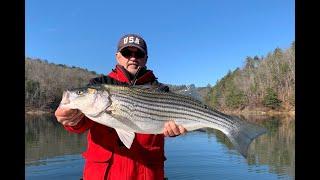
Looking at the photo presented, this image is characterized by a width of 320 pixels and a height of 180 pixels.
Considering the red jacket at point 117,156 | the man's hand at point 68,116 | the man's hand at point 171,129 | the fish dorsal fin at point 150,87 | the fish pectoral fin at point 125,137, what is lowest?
the red jacket at point 117,156

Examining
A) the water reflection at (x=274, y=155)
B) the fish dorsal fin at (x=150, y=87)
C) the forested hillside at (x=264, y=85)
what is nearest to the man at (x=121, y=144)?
the fish dorsal fin at (x=150, y=87)

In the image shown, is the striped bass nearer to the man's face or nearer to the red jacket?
the red jacket

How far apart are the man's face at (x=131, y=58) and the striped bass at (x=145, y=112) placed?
54cm

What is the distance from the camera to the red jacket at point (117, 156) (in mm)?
5113

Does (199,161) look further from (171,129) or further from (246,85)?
(246,85)

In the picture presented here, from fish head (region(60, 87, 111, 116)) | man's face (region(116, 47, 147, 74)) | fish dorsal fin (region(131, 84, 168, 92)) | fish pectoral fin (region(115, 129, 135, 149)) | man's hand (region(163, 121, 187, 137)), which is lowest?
fish pectoral fin (region(115, 129, 135, 149))

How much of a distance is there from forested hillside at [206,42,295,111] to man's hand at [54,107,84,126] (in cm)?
9230

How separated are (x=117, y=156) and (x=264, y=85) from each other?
4073 inches

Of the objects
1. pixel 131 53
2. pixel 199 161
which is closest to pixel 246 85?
pixel 199 161

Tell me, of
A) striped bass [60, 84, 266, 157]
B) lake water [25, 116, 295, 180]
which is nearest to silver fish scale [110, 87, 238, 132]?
striped bass [60, 84, 266, 157]

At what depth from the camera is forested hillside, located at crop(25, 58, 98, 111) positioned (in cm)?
11275

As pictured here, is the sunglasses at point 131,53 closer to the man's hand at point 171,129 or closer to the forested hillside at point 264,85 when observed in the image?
the man's hand at point 171,129

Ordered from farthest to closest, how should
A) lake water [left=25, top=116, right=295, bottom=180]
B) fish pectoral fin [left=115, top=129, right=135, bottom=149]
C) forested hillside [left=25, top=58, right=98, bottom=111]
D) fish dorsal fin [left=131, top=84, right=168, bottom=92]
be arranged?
forested hillside [left=25, top=58, right=98, bottom=111] < lake water [left=25, top=116, right=295, bottom=180] < fish dorsal fin [left=131, top=84, right=168, bottom=92] < fish pectoral fin [left=115, top=129, right=135, bottom=149]
